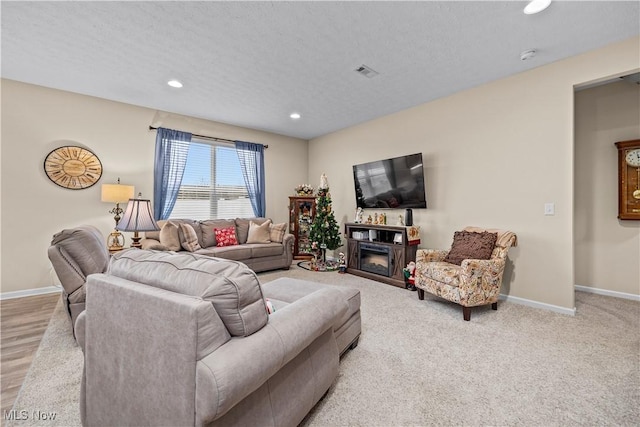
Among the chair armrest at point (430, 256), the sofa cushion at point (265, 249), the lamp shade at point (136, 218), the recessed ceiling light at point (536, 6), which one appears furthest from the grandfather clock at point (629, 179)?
the lamp shade at point (136, 218)

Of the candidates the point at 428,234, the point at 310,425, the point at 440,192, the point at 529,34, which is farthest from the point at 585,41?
the point at 310,425

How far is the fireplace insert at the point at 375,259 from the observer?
13.8ft

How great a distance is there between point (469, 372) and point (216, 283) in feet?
6.18

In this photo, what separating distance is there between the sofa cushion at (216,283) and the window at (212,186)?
12.7 ft

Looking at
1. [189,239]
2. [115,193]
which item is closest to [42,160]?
[115,193]

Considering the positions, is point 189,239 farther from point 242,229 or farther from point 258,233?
point 258,233

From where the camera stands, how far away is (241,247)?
4.42 m

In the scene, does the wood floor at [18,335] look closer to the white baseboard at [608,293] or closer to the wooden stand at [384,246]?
the wooden stand at [384,246]

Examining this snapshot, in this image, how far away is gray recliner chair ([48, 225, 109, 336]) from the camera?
2098 millimetres

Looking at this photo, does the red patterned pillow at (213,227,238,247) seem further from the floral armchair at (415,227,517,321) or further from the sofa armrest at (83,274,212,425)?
the sofa armrest at (83,274,212,425)

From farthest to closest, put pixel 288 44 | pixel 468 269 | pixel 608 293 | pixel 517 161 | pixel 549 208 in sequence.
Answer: pixel 608 293 < pixel 517 161 < pixel 549 208 < pixel 468 269 < pixel 288 44

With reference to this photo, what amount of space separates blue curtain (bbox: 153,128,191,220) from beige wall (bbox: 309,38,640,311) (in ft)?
12.4

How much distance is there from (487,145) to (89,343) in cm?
425

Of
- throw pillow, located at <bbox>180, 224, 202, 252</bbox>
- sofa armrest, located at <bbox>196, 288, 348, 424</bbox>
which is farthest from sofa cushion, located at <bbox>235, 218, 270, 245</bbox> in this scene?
sofa armrest, located at <bbox>196, 288, 348, 424</bbox>
